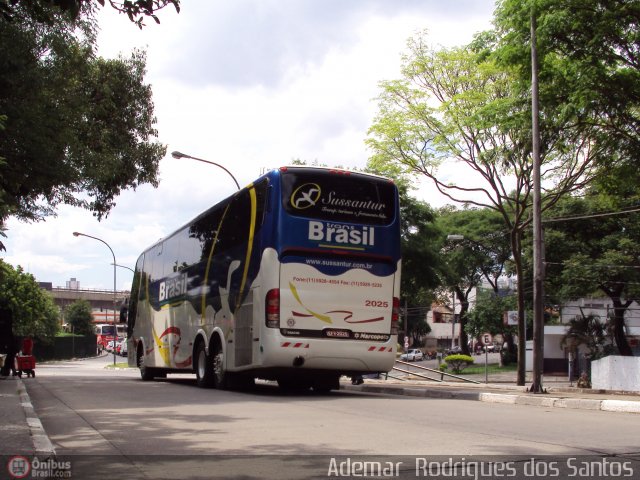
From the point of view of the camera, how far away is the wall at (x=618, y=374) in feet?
75.8

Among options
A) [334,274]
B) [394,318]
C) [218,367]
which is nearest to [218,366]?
[218,367]

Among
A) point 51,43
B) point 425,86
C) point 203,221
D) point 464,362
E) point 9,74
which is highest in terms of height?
point 425,86

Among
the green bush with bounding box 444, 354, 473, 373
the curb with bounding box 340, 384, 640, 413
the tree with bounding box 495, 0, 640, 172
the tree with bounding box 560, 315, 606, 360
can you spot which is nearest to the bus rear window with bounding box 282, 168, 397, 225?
the curb with bounding box 340, 384, 640, 413

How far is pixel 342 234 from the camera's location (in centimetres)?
1360

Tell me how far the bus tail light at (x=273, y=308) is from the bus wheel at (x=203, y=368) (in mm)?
3899

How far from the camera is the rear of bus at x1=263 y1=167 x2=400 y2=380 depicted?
1316cm

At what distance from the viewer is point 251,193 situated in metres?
14.3

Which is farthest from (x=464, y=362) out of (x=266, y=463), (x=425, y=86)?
(x=266, y=463)

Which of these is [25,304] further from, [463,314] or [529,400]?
[529,400]

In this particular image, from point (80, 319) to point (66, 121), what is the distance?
8299 cm

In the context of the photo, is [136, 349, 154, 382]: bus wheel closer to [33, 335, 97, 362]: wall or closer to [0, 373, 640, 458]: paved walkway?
[0, 373, 640, 458]: paved walkway

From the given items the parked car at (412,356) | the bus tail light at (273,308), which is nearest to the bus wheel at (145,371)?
the bus tail light at (273,308)

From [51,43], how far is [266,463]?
42.2 ft

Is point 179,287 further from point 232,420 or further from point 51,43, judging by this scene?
A: point 232,420
